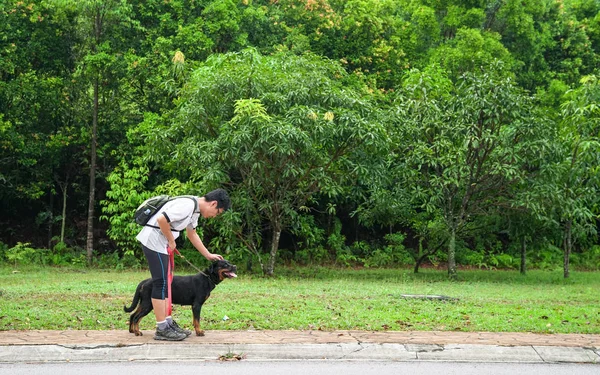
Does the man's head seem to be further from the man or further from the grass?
the grass

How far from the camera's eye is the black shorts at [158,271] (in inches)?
294

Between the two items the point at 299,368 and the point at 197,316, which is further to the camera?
the point at 197,316

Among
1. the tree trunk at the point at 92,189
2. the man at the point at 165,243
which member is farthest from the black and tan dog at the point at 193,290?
the tree trunk at the point at 92,189

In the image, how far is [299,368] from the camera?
6.72m

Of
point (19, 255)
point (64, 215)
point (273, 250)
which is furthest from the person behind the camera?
point (64, 215)

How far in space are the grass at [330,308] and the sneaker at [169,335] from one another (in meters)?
1.02

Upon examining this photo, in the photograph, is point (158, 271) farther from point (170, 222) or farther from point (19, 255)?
point (19, 255)

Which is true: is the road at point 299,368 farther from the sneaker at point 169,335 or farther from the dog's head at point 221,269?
the dog's head at point 221,269

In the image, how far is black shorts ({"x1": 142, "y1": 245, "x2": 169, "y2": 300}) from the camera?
7.47 metres

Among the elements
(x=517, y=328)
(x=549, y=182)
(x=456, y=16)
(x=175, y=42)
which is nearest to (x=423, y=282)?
(x=549, y=182)

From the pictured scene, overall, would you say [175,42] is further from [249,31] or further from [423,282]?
[423,282]

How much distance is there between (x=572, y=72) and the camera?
29.8 m

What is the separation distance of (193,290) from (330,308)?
3.27 metres

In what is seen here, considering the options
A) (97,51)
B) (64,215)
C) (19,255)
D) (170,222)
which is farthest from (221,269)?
(64,215)
